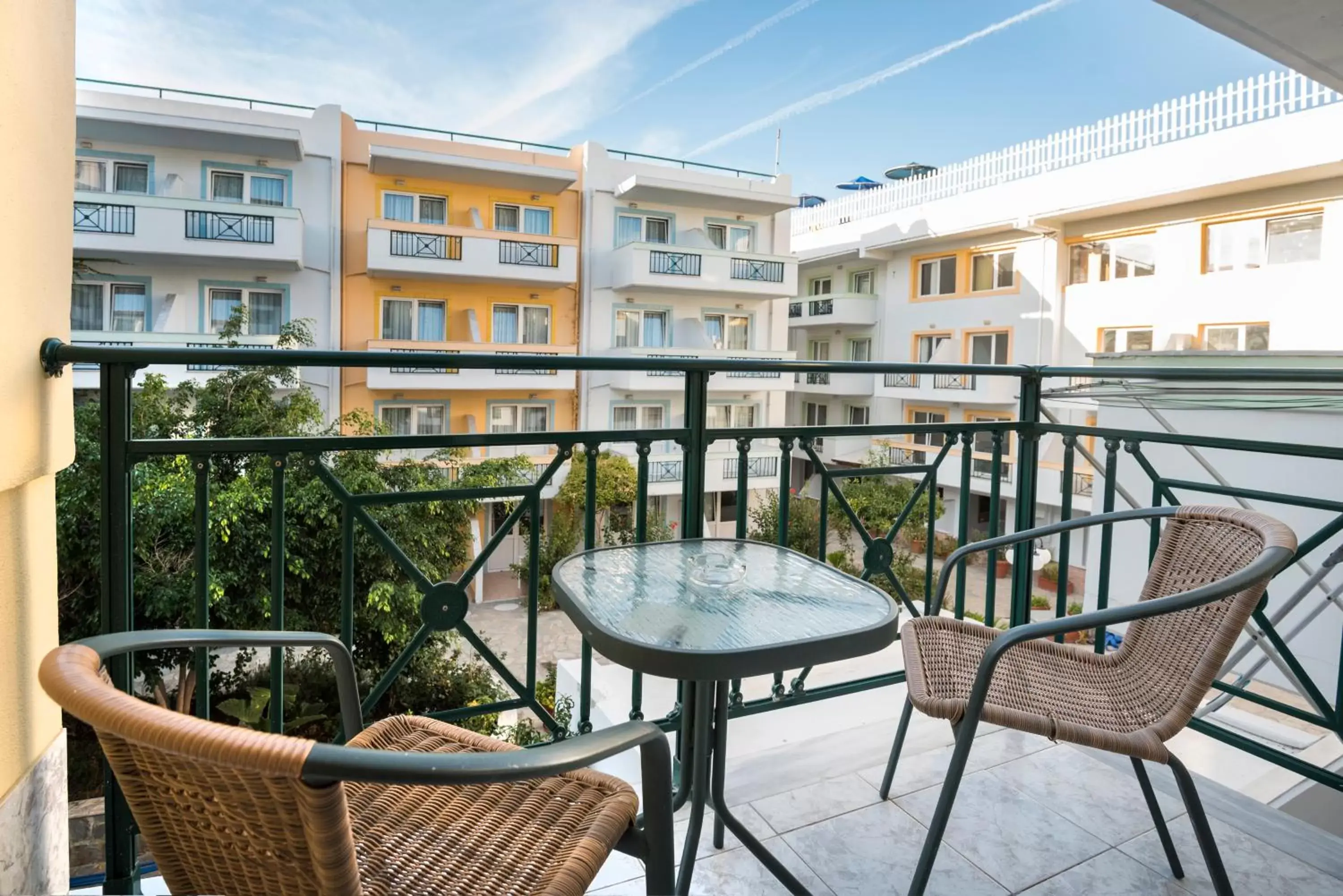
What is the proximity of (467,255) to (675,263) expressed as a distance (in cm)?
355

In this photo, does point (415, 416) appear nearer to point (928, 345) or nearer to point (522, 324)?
point (522, 324)

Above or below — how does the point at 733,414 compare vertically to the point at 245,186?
below

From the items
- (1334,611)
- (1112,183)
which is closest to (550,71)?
(1112,183)

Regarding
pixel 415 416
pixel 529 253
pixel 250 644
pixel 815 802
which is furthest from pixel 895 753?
pixel 415 416

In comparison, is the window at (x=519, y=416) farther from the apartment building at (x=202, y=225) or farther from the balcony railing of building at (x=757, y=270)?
the balcony railing of building at (x=757, y=270)

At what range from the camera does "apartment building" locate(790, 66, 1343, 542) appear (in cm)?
1048

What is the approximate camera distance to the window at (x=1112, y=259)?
12.6 metres

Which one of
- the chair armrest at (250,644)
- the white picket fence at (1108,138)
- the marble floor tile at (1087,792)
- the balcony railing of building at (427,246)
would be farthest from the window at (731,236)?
the chair armrest at (250,644)

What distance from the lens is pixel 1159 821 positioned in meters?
1.49

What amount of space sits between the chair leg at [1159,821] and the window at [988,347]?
45.2 feet

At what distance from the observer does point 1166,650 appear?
4.83 feet

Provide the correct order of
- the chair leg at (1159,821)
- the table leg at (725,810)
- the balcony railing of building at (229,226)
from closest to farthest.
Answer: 1. the table leg at (725,810)
2. the chair leg at (1159,821)
3. the balcony railing of building at (229,226)

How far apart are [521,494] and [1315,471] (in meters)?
4.27

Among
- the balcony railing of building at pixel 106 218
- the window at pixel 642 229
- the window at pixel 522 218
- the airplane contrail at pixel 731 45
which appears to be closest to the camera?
the balcony railing of building at pixel 106 218
